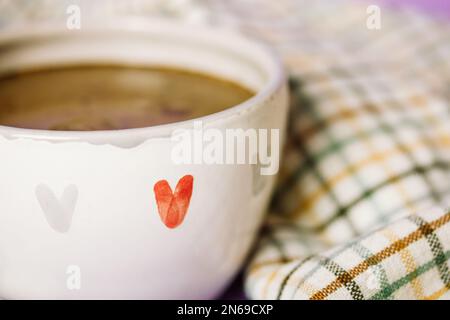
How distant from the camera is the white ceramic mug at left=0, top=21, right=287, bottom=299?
0.43m

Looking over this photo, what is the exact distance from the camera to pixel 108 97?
23.7 inches

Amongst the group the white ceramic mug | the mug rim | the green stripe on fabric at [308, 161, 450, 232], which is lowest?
the green stripe on fabric at [308, 161, 450, 232]

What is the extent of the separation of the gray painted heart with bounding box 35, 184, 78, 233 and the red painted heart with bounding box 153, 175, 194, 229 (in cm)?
5

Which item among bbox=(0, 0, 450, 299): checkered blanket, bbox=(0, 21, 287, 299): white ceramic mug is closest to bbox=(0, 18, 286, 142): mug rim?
bbox=(0, 21, 287, 299): white ceramic mug

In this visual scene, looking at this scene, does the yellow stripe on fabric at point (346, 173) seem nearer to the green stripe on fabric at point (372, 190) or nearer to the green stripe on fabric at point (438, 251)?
the green stripe on fabric at point (372, 190)

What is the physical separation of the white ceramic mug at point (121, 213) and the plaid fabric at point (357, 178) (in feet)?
0.24

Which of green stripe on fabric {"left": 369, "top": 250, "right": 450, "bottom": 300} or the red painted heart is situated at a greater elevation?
the red painted heart

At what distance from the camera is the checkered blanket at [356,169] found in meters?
0.50

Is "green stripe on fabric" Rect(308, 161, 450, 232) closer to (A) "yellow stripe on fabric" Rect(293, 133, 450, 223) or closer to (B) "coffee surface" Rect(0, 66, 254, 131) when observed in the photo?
(A) "yellow stripe on fabric" Rect(293, 133, 450, 223)

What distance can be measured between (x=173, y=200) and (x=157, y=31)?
245 mm

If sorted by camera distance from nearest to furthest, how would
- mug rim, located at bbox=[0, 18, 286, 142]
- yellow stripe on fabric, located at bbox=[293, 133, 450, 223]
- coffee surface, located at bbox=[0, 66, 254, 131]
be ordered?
mug rim, located at bbox=[0, 18, 286, 142] < coffee surface, located at bbox=[0, 66, 254, 131] < yellow stripe on fabric, located at bbox=[293, 133, 450, 223]

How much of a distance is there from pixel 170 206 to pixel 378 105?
341 millimetres

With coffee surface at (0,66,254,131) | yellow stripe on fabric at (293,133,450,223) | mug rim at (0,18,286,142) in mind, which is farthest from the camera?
yellow stripe on fabric at (293,133,450,223)

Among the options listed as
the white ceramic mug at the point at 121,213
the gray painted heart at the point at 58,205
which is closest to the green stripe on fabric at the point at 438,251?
the white ceramic mug at the point at 121,213
